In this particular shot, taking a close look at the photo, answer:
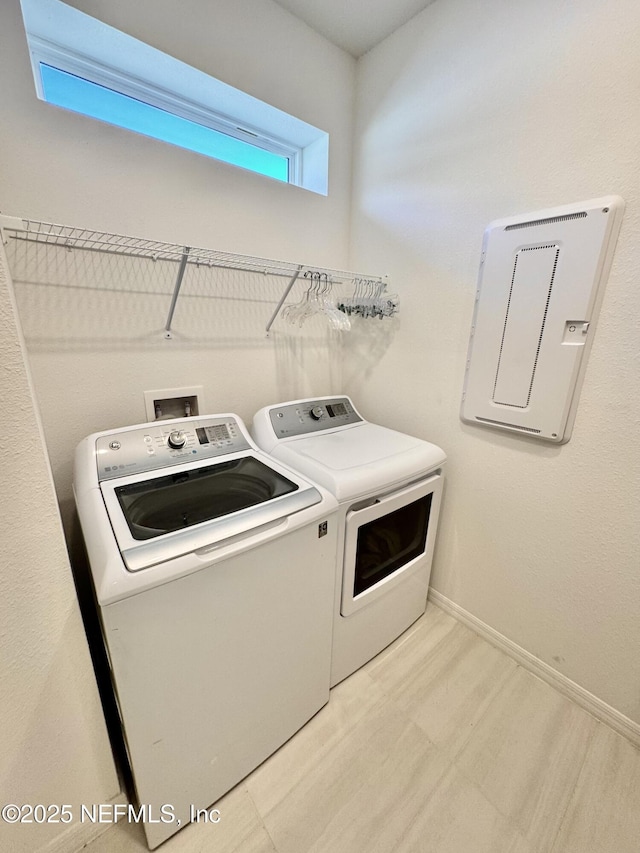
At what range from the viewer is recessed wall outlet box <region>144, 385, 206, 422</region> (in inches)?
57.4

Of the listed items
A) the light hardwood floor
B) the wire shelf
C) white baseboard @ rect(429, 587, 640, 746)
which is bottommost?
Answer: the light hardwood floor

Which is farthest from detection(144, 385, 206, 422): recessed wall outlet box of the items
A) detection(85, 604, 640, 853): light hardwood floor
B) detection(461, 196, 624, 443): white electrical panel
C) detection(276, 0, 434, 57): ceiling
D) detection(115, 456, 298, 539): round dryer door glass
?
detection(276, 0, 434, 57): ceiling

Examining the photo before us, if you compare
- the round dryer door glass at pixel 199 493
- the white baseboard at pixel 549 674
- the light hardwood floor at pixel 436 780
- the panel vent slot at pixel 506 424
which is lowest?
the light hardwood floor at pixel 436 780

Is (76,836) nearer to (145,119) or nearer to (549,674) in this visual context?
(549,674)

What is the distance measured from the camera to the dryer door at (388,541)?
1232 millimetres

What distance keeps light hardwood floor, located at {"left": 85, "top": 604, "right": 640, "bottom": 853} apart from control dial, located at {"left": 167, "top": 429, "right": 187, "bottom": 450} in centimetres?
113

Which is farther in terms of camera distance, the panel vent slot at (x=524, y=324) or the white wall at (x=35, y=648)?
the panel vent slot at (x=524, y=324)

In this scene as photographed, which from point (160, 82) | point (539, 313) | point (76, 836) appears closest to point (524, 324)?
point (539, 313)

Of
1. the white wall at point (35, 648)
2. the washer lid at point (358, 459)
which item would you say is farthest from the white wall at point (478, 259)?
the white wall at point (35, 648)

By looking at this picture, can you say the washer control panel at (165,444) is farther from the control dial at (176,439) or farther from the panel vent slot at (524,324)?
the panel vent slot at (524,324)

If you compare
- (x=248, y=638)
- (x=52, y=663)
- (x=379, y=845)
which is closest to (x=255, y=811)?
(x=379, y=845)

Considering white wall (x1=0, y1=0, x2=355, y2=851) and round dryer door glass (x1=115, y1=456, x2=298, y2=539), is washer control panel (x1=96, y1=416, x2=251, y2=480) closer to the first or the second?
round dryer door glass (x1=115, y1=456, x2=298, y2=539)

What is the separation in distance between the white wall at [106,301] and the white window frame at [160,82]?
5cm

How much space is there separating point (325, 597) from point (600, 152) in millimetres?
1671
